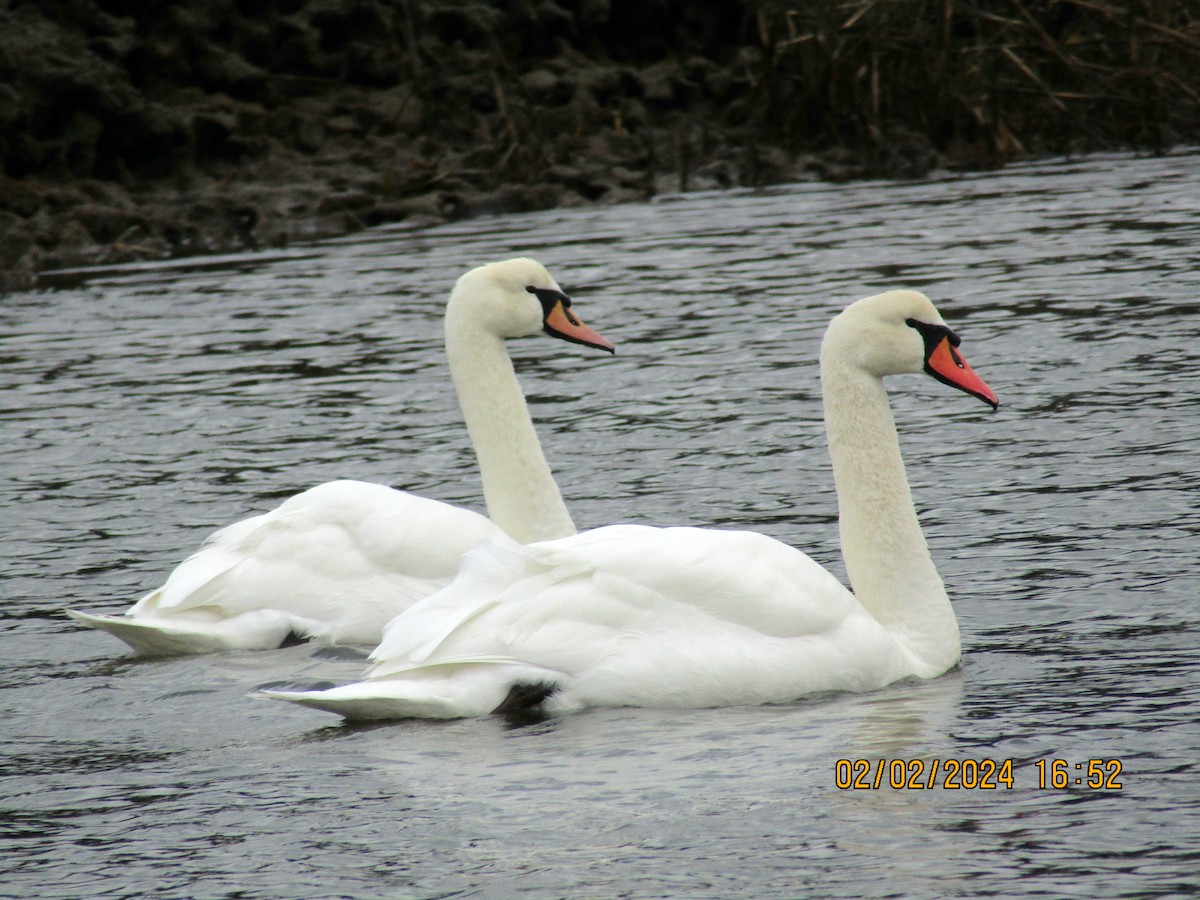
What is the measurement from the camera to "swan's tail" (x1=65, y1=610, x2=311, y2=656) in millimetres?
7433

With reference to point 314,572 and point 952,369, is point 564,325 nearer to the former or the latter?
point 314,572

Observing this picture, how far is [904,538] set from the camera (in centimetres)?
693

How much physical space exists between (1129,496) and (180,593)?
3980 millimetres

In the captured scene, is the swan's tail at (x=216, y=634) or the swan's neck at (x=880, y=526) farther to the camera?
the swan's tail at (x=216, y=634)

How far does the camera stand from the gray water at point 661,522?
5199 mm

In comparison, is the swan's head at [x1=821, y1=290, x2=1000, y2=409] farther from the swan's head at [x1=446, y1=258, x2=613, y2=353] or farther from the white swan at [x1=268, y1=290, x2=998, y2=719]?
the swan's head at [x1=446, y1=258, x2=613, y2=353]

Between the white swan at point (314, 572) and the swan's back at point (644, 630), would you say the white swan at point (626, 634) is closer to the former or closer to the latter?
the swan's back at point (644, 630)

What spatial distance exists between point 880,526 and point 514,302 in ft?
7.29

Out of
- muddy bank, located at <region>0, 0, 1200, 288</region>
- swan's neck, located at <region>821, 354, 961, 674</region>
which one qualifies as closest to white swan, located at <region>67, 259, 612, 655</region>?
swan's neck, located at <region>821, 354, 961, 674</region>

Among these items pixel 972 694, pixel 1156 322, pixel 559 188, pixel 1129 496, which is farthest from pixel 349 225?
pixel 972 694

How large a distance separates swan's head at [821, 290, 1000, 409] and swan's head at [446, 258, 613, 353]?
1683 mm
